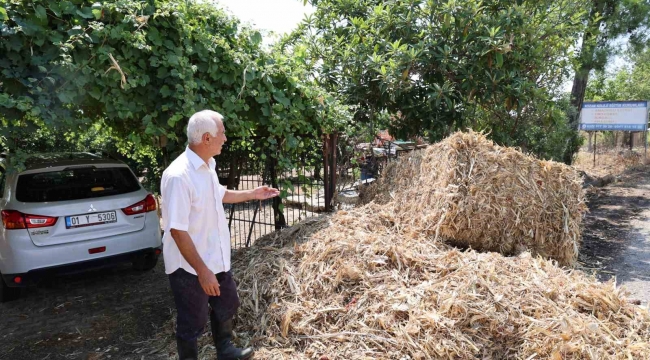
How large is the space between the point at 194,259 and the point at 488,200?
3157mm

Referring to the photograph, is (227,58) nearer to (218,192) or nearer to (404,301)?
(218,192)

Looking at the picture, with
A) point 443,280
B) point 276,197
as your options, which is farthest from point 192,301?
point 276,197

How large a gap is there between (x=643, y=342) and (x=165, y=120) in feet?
14.5

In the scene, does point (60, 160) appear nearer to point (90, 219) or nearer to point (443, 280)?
point (90, 219)

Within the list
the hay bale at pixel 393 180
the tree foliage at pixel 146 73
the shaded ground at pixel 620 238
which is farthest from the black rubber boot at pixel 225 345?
the shaded ground at pixel 620 238

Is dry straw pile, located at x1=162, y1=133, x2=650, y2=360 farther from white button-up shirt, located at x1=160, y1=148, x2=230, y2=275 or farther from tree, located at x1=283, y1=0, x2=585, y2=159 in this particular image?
tree, located at x1=283, y1=0, x2=585, y2=159

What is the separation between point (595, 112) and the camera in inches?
590

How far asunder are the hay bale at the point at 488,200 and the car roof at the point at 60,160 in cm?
366

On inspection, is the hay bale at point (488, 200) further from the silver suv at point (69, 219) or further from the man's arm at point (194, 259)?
the silver suv at point (69, 219)

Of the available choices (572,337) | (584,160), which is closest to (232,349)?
(572,337)

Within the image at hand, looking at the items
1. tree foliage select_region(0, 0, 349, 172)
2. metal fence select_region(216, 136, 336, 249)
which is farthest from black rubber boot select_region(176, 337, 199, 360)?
metal fence select_region(216, 136, 336, 249)

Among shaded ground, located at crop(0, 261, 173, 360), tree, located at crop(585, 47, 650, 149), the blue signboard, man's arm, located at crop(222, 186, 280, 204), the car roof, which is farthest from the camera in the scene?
tree, located at crop(585, 47, 650, 149)

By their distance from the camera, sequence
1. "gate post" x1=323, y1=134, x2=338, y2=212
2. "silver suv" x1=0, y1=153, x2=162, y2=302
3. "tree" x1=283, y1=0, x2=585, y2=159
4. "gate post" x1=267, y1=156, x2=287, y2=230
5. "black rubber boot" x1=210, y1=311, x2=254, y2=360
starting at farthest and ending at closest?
"tree" x1=283, y1=0, x2=585, y2=159 → "gate post" x1=323, y1=134, x2=338, y2=212 → "gate post" x1=267, y1=156, x2=287, y2=230 → "silver suv" x1=0, y1=153, x2=162, y2=302 → "black rubber boot" x1=210, y1=311, x2=254, y2=360

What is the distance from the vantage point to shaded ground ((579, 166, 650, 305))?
536cm
